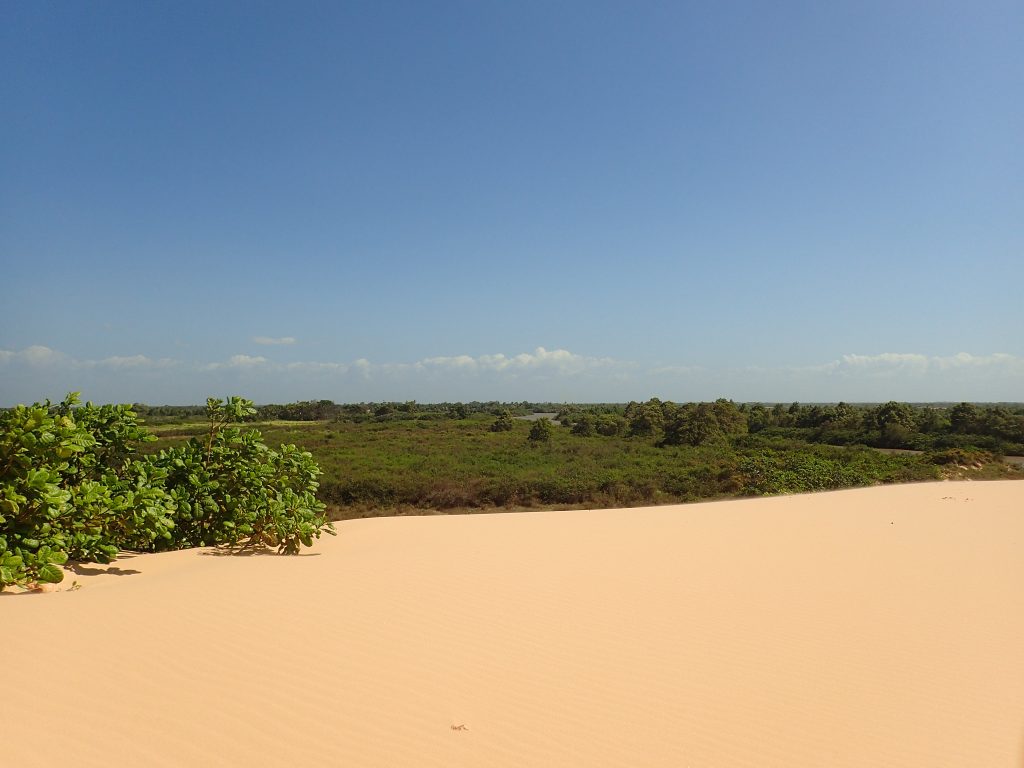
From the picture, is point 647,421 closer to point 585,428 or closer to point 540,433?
point 585,428

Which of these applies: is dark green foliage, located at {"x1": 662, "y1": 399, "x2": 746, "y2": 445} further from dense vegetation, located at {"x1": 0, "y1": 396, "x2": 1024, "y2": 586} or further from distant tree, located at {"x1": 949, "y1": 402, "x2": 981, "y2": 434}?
distant tree, located at {"x1": 949, "y1": 402, "x2": 981, "y2": 434}

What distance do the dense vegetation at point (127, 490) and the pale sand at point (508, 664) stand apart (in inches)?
17.0

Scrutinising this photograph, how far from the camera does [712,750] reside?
3.05m

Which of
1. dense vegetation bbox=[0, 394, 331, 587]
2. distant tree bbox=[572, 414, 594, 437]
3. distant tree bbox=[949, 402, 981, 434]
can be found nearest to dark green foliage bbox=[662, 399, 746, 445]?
distant tree bbox=[572, 414, 594, 437]

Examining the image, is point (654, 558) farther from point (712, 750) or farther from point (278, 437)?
point (278, 437)

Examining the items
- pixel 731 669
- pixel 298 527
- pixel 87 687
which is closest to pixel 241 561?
pixel 298 527

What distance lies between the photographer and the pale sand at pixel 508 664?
2881 millimetres

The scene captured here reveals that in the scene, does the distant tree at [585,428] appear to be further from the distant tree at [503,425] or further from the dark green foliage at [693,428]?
the dark green foliage at [693,428]

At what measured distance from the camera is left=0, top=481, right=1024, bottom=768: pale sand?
113 inches

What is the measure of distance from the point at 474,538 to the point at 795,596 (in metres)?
4.31

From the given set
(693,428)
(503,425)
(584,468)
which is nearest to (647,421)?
(693,428)

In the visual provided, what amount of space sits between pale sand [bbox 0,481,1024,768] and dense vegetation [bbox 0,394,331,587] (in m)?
0.43

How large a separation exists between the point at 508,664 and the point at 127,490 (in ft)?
13.0

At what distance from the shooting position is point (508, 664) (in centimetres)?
388
